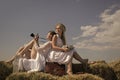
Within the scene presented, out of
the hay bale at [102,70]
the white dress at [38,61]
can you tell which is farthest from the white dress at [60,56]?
the hay bale at [102,70]

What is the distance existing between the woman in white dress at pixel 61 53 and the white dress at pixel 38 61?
10 centimetres

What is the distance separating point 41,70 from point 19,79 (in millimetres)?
598

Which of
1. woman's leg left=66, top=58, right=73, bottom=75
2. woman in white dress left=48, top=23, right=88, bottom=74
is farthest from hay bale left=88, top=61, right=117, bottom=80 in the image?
woman's leg left=66, top=58, right=73, bottom=75

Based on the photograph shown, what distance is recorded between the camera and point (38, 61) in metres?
5.56

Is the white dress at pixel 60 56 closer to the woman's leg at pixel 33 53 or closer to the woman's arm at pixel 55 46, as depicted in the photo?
the woman's arm at pixel 55 46

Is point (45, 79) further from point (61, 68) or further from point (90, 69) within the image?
point (90, 69)

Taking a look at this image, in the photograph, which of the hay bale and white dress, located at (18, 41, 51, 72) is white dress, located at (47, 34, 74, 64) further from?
the hay bale

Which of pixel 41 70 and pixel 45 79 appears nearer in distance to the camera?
pixel 45 79

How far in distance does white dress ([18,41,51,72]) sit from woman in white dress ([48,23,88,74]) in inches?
3.9

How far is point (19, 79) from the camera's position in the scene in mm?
5094

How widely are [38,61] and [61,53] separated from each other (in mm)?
425

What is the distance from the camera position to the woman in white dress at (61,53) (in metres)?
5.53

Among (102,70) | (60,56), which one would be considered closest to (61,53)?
(60,56)

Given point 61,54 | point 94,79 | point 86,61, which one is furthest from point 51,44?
point 94,79
